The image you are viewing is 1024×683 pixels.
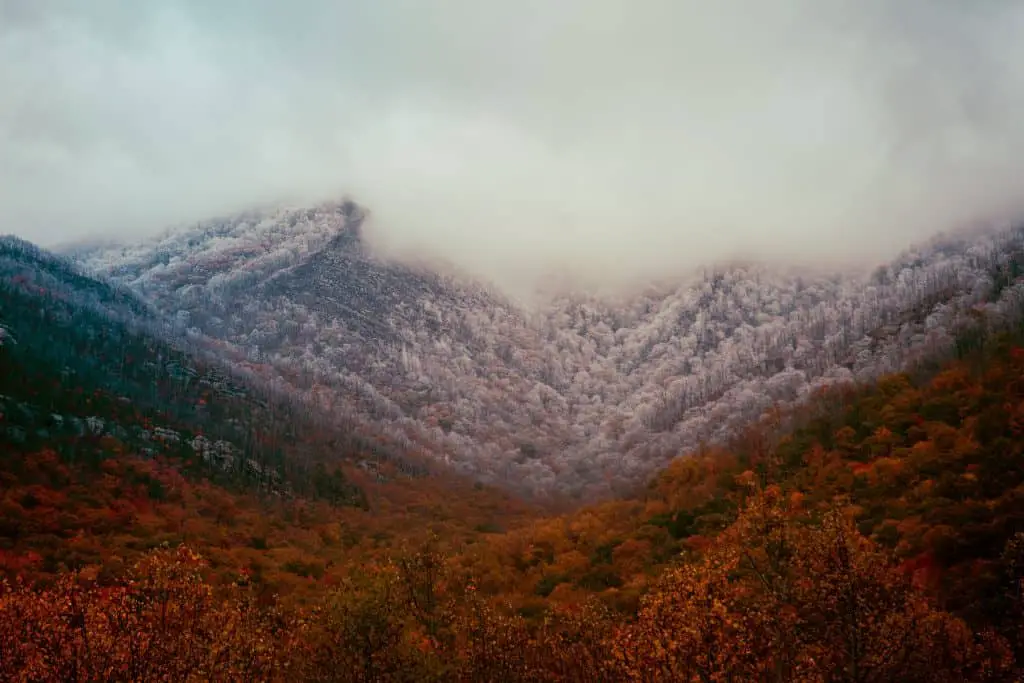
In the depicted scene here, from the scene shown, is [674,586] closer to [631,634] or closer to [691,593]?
[691,593]

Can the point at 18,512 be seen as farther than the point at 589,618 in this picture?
Yes

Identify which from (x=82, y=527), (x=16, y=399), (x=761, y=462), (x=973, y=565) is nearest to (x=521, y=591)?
(x=761, y=462)

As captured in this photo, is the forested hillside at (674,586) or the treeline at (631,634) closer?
the treeline at (631,634)

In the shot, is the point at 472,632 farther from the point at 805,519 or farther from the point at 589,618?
the point at 805,519

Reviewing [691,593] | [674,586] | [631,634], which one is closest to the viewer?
[691,593]

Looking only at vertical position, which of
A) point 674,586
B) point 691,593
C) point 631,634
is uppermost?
point 674,586

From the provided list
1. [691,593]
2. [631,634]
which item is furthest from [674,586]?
[631,634]

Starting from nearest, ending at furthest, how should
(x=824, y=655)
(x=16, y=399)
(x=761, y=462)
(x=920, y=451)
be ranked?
(x=824, y=655)
(x=920, y=451)
(x=761, y=462)
(x=16, y=399)

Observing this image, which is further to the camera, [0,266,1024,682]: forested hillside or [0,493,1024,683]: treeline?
[0,266,1024,682]: forested hillside

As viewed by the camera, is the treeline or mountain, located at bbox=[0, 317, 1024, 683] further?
mountain, located at bbox=[0, 317, 1024, 683]

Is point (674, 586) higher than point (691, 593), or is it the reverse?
point (674, 586)

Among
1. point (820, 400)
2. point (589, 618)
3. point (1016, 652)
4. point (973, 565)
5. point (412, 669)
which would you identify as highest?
point (820, 400)
